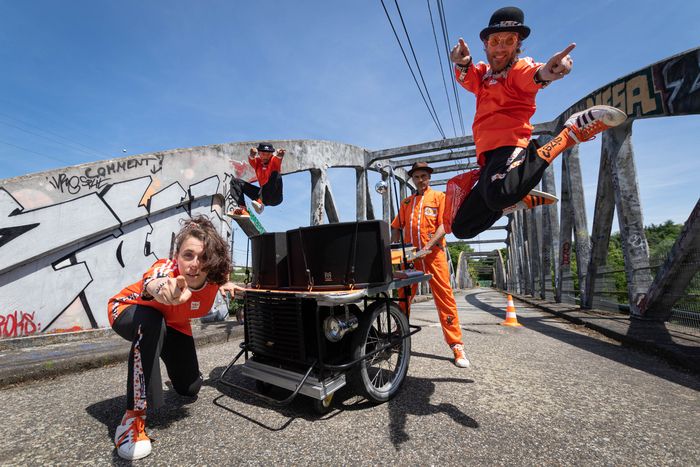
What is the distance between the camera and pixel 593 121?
6.64 ft

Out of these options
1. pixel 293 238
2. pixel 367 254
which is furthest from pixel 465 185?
pixel 293 238

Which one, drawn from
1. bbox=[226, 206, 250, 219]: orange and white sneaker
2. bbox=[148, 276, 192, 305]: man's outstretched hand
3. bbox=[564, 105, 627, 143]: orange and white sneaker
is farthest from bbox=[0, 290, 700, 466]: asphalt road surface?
bbox=[226, 206, 250, 219]: orange and white sneaker

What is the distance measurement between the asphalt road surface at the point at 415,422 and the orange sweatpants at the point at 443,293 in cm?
37

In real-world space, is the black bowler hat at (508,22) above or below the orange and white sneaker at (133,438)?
above

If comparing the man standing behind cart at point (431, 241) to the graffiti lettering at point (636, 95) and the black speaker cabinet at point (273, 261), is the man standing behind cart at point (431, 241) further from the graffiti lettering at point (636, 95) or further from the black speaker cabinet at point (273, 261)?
the graffiti lettering at point (636, 95)

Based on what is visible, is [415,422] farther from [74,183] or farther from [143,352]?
[74,183]

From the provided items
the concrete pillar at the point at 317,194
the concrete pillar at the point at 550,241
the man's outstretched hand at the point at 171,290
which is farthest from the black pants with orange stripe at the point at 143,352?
the concrete pillar at the point at 550,241

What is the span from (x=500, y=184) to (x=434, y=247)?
1.35 m

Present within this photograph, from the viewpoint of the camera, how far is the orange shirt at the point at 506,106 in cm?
212

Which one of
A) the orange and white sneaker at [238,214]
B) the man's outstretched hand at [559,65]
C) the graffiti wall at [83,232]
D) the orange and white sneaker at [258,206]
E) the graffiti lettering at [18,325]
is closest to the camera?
the man's outstretched hand at [559,65]

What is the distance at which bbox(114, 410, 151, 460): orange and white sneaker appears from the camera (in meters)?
1.67

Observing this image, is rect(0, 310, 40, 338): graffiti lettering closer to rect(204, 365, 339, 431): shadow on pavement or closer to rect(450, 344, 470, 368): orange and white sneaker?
rect(204, 365, 339, 431): shadow on pavement

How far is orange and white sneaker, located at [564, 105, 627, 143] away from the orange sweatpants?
1.56 metres

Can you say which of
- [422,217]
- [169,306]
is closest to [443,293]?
[422,217]
